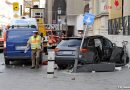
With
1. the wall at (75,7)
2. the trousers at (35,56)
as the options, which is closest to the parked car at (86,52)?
the trousers at (35,56)

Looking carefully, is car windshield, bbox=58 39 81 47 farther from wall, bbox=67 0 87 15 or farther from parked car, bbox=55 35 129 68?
wall, bbox=67 0 87 15

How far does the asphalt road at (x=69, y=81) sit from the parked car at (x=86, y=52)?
1.69 metres

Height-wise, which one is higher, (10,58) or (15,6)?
(15,6)

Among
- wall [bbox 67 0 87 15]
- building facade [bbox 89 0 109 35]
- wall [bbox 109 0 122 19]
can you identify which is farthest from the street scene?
wall [bbox 67 0 87 15]

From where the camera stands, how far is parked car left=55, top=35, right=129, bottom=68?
20688 mm

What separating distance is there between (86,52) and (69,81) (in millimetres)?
4871

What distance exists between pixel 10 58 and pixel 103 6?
64.4 ft

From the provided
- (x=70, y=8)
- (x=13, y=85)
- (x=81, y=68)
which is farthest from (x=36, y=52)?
(x=70, y=8)

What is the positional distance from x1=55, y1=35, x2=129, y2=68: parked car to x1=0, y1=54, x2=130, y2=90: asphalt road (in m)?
1.69

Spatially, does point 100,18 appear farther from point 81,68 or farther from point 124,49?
point 81,68

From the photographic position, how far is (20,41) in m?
23.5

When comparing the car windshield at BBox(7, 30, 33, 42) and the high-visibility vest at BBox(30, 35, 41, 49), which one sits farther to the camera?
the car windshield at BBox(7, 30, 33, 42)

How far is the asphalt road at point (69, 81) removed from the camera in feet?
46.5

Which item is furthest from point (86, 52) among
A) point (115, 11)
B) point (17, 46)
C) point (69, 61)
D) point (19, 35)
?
point (115, 11)
